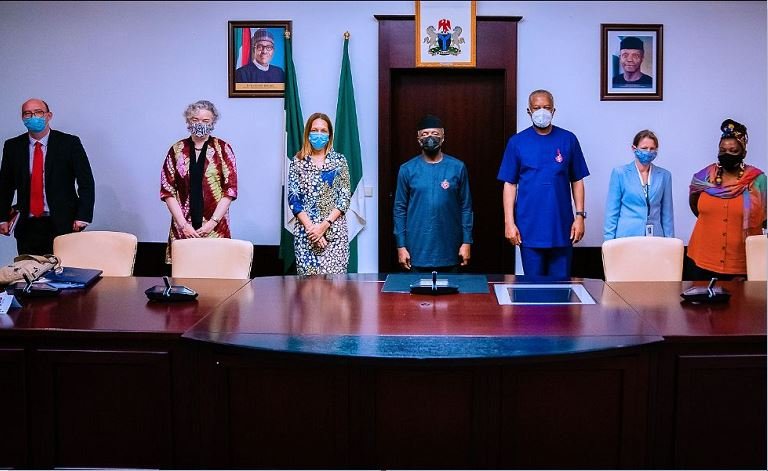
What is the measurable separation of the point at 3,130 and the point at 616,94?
5.00 m

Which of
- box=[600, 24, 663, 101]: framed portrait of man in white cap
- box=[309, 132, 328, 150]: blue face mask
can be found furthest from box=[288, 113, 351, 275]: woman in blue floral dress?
box=[600, 24, 663, 101]: framed portrait of man in white cap

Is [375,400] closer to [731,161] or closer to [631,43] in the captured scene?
[731,161]

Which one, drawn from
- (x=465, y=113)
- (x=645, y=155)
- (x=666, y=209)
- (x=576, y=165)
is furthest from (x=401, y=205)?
(x=465, y=113)

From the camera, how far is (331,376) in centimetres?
238

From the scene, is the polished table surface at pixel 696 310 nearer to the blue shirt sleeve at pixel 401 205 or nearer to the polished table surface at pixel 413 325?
the polished table surface at pixel 413 325

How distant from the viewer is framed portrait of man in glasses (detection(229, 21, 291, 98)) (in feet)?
19.6

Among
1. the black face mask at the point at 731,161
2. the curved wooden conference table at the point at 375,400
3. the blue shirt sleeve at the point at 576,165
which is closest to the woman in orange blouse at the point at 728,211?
the black face mask at the point at 731,161

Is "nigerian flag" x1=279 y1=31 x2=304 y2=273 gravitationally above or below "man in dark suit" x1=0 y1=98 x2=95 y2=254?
above

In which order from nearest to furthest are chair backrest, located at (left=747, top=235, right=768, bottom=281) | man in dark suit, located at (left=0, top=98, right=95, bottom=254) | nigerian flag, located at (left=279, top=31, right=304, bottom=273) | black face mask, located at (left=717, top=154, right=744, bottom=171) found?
chair backrest, located at (left=747, top=235, right=768, bottom=281), black face mask, located at (left=717, top=154, right=744, bottom=171), man in dark suit, located at (left=0, top=98, right=95, bottom=254), nigerian flag, located at (left=279, top=31, right=304, bottom=273)

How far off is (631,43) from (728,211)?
82.2 inches

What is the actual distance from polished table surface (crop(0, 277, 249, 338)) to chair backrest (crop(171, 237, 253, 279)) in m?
0.34

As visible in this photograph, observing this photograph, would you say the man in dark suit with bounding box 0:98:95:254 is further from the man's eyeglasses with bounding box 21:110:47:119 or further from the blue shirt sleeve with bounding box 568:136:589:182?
the blue shirt sleeve with bounding box 568:136:589:182

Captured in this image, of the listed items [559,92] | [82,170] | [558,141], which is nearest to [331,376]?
[558,141]

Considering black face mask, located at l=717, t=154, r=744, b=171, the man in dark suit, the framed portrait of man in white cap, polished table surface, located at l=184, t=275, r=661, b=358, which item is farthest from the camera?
the framed portrait of man in white cap
